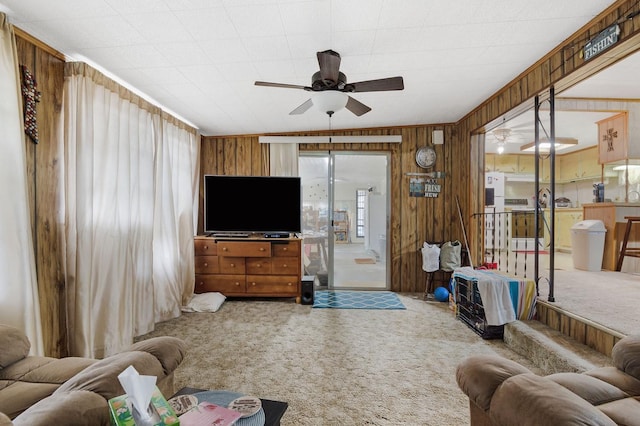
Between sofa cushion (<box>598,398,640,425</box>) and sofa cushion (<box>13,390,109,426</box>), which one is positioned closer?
sofa cushion (<box>13,390,109,426</box>)

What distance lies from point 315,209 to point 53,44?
3462 mm

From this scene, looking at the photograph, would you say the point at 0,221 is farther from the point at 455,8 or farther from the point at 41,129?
the point at 455,8

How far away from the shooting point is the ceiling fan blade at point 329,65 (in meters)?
2.22

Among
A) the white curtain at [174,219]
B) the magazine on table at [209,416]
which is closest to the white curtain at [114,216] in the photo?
the white curtain at [174,219]

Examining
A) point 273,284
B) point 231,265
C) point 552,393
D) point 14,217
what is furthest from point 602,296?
point 14,217

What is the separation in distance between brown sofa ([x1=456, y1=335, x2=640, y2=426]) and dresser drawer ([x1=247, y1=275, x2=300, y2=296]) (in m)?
3.11

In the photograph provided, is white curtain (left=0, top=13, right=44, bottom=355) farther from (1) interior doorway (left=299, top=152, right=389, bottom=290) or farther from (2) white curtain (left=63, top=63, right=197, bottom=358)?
(1) interior doorway (left=299, top=152, right=389, bottom=290)

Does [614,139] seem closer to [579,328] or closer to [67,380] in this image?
[579,328]

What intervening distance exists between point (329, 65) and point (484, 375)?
2043 millimetres

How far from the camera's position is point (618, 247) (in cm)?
434

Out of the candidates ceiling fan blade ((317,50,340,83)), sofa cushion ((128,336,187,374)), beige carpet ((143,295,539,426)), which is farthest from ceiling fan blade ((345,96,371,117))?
sofa cushion ((128,336,187,374))

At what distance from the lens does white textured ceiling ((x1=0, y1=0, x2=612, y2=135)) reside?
2.02 meters

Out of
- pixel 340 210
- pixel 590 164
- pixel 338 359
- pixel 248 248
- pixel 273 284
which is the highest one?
pixel 590 164

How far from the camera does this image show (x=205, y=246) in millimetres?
4418
